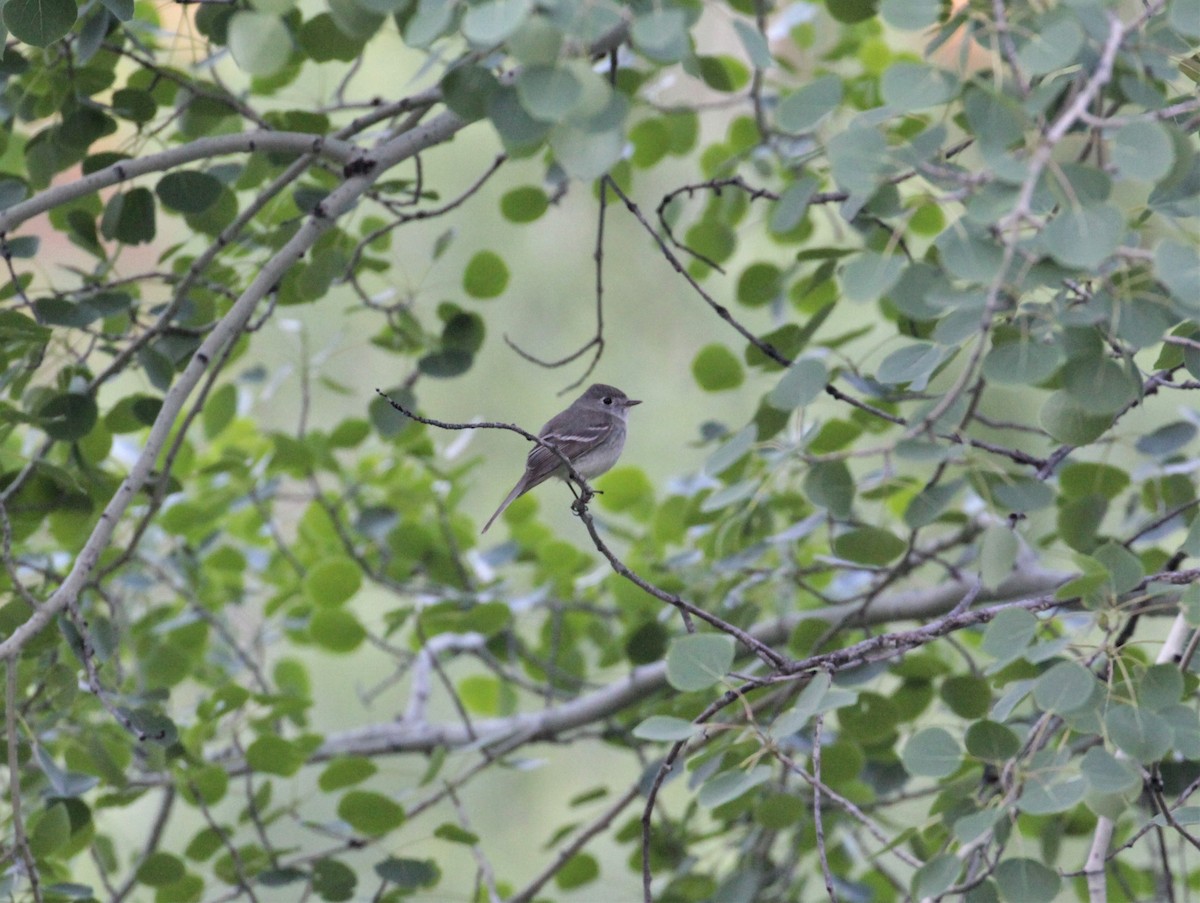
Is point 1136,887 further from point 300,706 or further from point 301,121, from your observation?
point 301,121

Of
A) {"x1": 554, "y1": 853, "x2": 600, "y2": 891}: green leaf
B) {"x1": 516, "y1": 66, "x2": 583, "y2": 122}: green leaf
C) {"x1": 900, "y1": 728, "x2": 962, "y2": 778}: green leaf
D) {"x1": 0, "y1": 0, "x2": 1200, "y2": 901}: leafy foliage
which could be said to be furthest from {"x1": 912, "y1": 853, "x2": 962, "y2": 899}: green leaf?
{"x1": 554, "y1": 853, "x2": 600, "y2": 891}: green leaf

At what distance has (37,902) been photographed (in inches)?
72.3

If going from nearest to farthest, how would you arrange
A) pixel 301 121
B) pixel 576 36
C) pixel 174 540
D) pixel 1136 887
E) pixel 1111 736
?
pixel 576 36 < pixel 1111 736 < pixel 301 121 < pixel 1136 887 < pixel 174 540

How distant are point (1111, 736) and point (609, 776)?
444cm

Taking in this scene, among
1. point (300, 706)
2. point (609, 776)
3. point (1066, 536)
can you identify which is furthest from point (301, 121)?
point (609, 776)

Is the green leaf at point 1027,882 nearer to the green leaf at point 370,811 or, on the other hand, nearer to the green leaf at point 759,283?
the green leaf at point 370,811

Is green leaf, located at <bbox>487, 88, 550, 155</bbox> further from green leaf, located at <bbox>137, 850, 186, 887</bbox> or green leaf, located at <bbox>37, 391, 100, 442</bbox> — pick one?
green leaf, located at <bbox>137, 850, 186, 887</bbox>

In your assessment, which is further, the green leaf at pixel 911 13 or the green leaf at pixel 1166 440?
the green leaf at pixel 1166 440

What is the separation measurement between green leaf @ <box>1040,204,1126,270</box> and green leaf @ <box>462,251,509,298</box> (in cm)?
193

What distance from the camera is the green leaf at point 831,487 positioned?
6.96 feet

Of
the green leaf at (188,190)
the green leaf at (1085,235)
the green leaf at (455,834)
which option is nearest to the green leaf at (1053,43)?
the green leaf at (1085,235)

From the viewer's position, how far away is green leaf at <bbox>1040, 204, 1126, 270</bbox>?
112cm

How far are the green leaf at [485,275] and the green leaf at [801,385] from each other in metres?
1.29

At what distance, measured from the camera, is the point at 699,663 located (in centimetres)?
168
